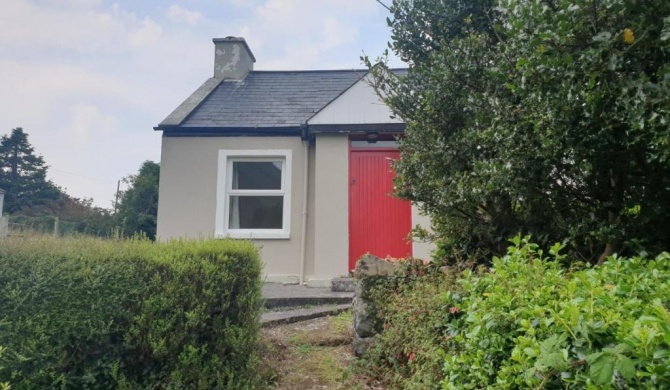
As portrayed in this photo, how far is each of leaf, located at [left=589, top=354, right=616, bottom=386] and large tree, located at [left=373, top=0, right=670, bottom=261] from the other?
57.8 inches

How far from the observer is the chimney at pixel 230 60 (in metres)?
9.86

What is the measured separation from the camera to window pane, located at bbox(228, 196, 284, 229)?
808cm

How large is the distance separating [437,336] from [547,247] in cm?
138

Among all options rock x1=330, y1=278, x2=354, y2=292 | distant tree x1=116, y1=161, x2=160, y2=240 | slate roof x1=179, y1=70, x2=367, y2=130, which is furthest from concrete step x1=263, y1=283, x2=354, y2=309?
distant tree x1=116, y1=161, x2=160, y2=240

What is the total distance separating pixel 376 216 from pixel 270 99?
3587 mm

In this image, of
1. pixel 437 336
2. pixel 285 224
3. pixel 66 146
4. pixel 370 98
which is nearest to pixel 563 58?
pixel 437 336

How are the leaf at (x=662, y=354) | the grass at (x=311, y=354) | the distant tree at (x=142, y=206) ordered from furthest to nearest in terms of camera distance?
1. the distant tree at (x=142, y=206)
2. the grass at (x=311, y=354)
3. the leaf at (x=662, y=354)

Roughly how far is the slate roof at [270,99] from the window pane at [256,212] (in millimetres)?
1426

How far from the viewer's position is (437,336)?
275 cm

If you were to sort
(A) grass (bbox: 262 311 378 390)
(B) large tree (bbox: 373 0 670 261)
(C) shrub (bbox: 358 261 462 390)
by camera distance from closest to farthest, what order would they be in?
(B) large tree (bbox: 373 0 670 261) < (C) shrub (bbox: 358 261 462 390) < (A) grass (bbox: 262 311 378 390)

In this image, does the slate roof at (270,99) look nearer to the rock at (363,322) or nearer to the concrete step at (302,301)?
the concrete step at (302,301)

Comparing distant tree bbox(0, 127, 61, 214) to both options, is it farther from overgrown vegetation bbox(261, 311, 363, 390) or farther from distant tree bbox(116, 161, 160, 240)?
overgrown vegetation bbox(261, 311, 363, 390)

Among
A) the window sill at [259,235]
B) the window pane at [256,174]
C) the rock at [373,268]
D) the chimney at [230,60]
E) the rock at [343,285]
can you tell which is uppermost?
the chimney at [230,60]

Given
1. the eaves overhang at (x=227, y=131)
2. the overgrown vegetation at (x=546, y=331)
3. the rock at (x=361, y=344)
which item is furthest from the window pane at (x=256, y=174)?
the overgrown vegetation at (x=546, y=331)
